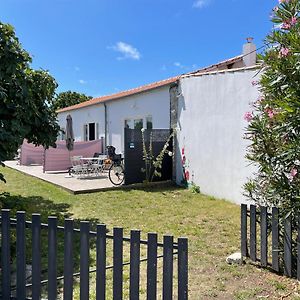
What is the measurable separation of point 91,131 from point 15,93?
1391cm

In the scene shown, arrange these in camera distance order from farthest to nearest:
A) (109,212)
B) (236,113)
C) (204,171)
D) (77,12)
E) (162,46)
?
(162,46) → (77,12) → (204,171) → (236,113) → (109,212)

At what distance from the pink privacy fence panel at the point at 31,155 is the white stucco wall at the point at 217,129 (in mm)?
10945

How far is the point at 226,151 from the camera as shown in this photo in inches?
371

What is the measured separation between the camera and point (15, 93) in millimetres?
6207

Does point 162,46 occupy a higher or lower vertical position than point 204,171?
higher

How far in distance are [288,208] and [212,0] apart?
437 inches

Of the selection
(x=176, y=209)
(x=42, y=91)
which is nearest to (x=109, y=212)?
(x=176, y=209)

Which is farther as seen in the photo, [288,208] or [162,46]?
[162,46]

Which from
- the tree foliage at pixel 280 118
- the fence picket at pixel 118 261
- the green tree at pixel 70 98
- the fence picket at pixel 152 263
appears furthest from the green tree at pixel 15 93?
the green tree at pixel 70 98

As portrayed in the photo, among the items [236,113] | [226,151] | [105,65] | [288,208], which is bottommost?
[288,208]

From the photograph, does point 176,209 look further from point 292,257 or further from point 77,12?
point 77,12

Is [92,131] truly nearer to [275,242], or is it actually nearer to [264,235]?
[264,235]

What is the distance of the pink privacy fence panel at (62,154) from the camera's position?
1566 centimetres

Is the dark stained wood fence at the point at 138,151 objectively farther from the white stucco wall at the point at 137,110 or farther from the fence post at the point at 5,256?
the fence post at the point at 5,256
